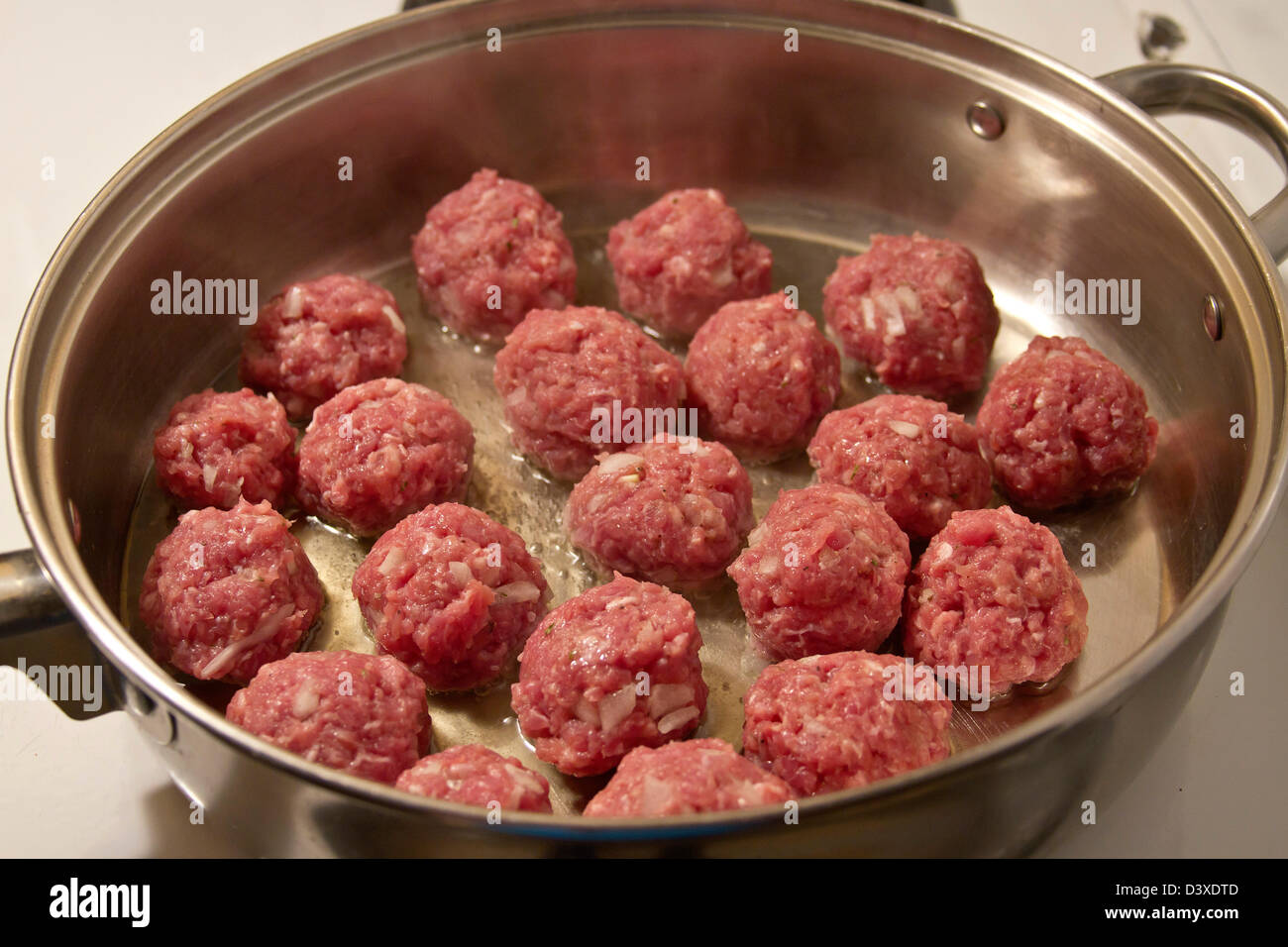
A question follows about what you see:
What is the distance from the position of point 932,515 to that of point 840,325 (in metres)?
0.63

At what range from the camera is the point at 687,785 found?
194 centimetres

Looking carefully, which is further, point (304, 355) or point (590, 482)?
point (304, 355)

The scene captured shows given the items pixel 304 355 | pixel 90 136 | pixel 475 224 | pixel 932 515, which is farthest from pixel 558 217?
pixel 90 136

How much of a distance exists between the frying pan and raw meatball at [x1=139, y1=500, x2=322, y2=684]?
0.43ft

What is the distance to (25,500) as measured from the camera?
6.86 feet

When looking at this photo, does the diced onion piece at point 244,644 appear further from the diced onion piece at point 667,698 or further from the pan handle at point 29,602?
the diced onion piece at point 667,698

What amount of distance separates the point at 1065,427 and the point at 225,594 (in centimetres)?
184

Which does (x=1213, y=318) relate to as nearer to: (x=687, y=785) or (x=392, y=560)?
(x=687, y=785)

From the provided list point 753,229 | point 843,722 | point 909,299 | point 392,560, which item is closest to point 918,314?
point 909,299

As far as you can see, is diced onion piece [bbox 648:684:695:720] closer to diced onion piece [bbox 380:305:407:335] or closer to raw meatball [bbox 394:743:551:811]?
raw meatball [bbox 394:743:551:811]

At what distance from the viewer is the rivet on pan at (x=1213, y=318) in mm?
2668

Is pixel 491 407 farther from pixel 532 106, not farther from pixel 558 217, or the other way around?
pixel 532 106
